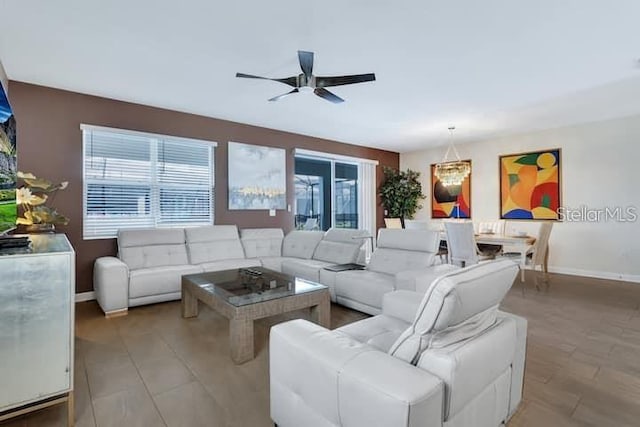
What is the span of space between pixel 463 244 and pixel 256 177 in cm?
340

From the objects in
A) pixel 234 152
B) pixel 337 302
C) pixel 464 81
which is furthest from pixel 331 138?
pixel 337 302

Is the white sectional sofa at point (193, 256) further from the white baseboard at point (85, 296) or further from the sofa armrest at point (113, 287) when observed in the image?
the white baseboard at point (85, 296)

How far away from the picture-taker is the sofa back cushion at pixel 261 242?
4754mm

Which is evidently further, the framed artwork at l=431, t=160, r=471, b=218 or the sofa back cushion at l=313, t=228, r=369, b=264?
the framed artwork at l=431, t=160, r=471, b=218

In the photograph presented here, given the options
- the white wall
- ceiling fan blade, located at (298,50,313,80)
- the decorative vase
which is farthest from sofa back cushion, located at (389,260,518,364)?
the white wall

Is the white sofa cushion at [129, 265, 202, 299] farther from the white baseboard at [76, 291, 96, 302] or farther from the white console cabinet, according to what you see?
the white console cabinet

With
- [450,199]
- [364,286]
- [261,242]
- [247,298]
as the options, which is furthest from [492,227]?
[247,298]

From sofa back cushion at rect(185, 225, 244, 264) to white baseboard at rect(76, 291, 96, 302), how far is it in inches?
47.5

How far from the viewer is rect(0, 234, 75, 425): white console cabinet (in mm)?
1507

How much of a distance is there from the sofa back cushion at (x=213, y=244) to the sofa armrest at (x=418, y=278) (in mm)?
2507

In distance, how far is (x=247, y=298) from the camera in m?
2.50

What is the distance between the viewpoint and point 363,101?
418 centimetres

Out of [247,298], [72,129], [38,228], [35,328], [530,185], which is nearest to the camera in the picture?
[35,328]

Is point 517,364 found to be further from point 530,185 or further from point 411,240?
point 530,185
